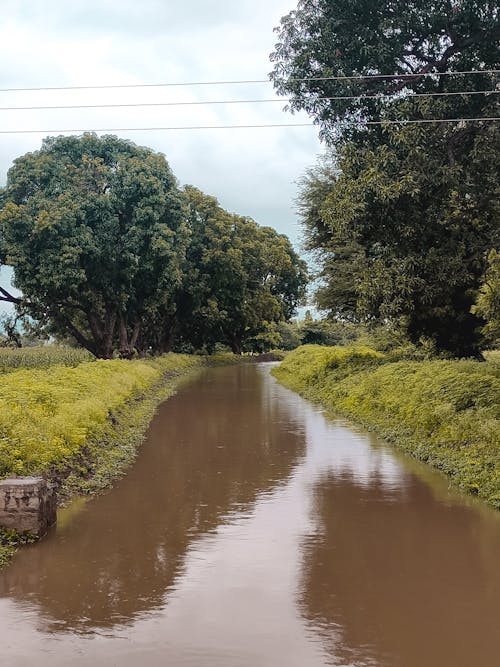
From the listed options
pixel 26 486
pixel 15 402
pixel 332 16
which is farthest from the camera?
pixel 332 16

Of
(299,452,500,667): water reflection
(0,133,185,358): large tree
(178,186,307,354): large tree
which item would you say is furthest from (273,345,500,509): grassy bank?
(178,186,307,354): large tree

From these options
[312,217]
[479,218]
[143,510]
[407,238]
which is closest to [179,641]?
[143,510]

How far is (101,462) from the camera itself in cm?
1201

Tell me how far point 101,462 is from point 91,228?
70.9 feet

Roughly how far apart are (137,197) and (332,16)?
1683cm

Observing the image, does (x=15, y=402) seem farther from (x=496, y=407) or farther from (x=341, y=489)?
(x=496, y=407)

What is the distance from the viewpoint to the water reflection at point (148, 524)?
6.25 m

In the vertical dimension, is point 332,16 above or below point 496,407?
Answer: above

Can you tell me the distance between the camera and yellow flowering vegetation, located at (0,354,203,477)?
980cm

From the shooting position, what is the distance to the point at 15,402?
1235cm

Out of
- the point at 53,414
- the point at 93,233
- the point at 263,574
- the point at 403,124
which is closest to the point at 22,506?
the point at 263,574

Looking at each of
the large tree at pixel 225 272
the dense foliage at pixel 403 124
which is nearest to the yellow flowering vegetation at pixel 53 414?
the dense foliage at pixel 403 124

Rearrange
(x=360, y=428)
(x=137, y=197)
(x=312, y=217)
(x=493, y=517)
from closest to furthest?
(x=493, y=517), (x=360, y=428), (x=312, y=217), (x=137, y=197)

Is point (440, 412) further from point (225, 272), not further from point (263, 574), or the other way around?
point (225, 272)
